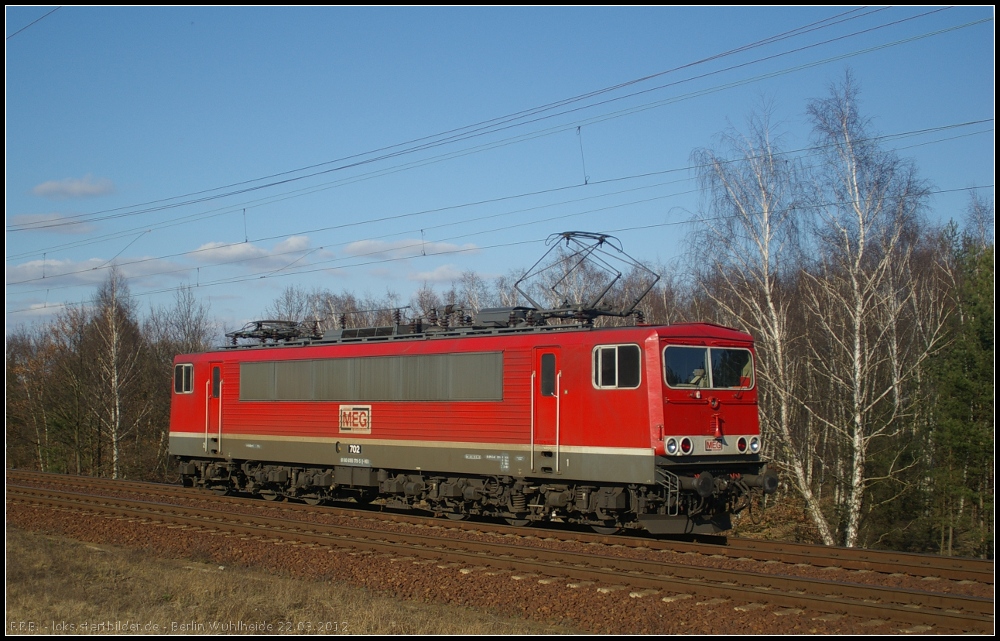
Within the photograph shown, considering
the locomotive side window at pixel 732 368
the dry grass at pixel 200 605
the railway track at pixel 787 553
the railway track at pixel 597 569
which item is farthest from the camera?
the locomotive side window at pixel 732 368

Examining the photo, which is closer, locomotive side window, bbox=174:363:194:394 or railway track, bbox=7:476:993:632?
railway track, bbox=7:476:993:632

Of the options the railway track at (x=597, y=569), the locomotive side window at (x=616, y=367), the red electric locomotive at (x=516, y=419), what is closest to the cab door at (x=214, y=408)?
the red electric locomotive at (x=516, y=419)

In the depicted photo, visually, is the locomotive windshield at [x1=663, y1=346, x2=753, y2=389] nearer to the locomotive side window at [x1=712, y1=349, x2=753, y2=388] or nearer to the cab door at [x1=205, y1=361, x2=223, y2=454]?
the locomotive side window at [x1=712, y1=349, x2=753, y2=388]

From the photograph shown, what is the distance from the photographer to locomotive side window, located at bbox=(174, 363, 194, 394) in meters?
21.5

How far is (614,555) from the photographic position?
12547mm

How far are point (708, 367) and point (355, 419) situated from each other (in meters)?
7.48

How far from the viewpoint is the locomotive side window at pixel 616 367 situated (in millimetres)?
13523

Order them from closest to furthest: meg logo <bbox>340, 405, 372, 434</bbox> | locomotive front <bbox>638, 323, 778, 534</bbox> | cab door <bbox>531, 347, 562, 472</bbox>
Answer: locomotive front <bbox>638, 323, 778, 534</bbox> → cab door <bbox>531, 347, 562, 472</bbox> → meg logo <bbox>340, 405, 372, 434</bbox>

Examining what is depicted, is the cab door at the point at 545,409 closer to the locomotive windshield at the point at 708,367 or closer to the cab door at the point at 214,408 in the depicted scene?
the locomotive windshield at the point at 708,367

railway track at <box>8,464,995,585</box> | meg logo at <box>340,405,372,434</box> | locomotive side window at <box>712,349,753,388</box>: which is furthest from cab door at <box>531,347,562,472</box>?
meg logo at <box>340,405,372,434</box>

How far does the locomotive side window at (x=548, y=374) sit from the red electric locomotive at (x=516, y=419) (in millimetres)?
38

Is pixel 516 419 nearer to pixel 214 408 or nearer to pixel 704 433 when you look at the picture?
pixel 704 433

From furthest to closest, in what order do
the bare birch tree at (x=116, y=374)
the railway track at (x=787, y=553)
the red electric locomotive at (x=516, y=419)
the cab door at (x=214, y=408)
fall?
the bare birch tree at (x=116, y=374) < the cab door at (x=214, y=408) < the red electric locomotive at (x=516, y=419) < the railway track at (x=787, y=553)

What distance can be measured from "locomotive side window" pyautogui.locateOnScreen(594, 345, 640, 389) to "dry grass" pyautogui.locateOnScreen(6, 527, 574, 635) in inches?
199
